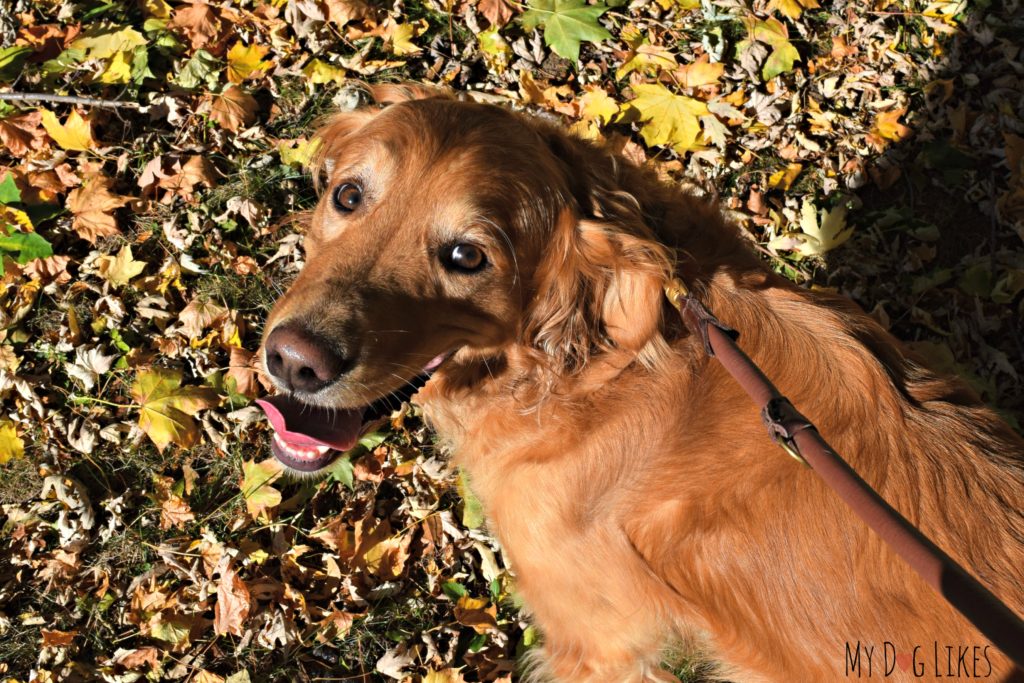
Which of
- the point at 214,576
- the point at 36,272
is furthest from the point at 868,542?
the point at 36,272

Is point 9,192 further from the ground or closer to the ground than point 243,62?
closer to the ground

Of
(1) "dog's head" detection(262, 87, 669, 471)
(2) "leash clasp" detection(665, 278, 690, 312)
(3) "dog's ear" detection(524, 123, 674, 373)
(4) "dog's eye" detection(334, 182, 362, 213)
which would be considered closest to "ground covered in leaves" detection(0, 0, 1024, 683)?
(1) "dog's head" detection(262, 87, 669, 471)

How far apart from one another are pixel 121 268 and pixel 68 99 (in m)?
1.15

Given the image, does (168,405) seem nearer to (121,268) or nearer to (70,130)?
(121,268)

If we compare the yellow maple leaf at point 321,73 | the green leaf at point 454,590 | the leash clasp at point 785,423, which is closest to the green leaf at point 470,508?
the green leaf at point 454,590

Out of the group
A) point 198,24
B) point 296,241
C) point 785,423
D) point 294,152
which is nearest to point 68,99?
point 198,24

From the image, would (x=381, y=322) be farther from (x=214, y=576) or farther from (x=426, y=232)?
(x=214, y=576)

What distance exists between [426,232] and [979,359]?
143 inches

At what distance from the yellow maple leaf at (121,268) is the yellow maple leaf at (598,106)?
293 cm

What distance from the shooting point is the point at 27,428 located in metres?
4.31

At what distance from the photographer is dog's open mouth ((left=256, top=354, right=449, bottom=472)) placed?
3.01 metres

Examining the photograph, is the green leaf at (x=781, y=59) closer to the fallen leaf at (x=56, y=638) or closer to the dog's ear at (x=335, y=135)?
the dog's ear at (x=335, y=135)

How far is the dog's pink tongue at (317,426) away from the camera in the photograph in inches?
118

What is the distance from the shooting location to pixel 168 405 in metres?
4.29
